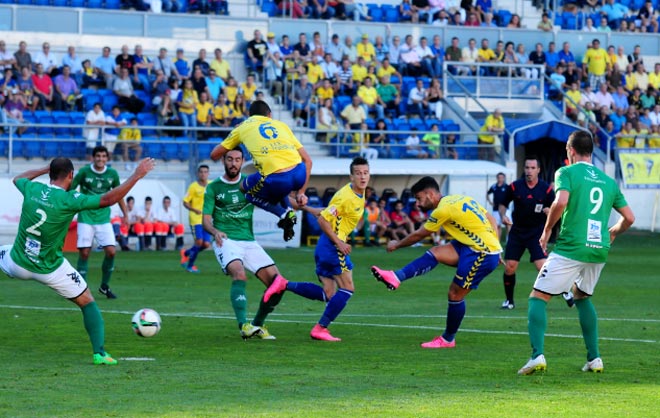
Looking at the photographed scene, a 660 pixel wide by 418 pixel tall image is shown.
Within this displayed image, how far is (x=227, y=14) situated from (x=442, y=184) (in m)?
8.81

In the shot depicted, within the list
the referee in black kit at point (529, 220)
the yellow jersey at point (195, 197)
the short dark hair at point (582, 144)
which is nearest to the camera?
the short dark hair at point (582, 144)

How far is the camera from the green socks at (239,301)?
44.5 ft

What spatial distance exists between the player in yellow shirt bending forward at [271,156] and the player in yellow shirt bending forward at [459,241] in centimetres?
134

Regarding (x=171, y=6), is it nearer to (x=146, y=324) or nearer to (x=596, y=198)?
(x=146, y=324)

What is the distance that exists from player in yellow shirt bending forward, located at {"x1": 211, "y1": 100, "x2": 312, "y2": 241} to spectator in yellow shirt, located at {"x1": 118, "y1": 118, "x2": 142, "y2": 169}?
17923 mm

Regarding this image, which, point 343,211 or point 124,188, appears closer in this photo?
point 124,188

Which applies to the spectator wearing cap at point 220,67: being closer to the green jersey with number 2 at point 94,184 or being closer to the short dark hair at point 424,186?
the green jersey with number 2 at point 94,184

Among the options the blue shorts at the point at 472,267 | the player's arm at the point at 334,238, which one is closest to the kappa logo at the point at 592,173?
the blue shorts at the point at 472,267

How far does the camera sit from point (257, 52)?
119ft

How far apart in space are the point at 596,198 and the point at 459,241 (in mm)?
2625

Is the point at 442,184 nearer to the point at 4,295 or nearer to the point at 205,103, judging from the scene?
the point at 205,103

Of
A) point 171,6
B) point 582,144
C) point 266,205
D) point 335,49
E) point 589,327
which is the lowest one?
point 589,327

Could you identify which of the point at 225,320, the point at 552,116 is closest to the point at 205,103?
the point at 552,116

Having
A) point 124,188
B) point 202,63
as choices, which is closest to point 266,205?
point 124,188
